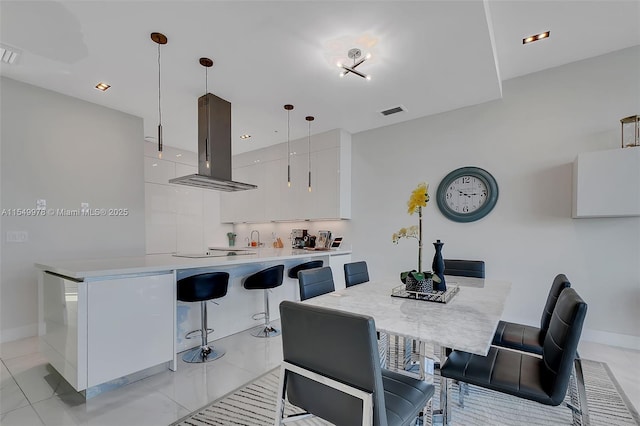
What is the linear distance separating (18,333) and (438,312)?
4.30 meters

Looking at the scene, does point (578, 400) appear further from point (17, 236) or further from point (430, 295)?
point (17, 236)

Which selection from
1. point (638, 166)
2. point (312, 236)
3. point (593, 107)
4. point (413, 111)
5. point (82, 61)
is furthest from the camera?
point (312, 236)

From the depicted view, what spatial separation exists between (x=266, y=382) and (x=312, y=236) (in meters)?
3.25

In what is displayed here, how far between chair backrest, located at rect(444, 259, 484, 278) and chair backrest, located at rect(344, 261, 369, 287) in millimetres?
892

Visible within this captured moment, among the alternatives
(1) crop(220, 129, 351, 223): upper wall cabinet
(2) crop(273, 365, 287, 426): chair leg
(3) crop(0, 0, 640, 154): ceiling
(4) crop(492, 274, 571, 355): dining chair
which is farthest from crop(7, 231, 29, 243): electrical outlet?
(4) crop(492, 274, 571, 355): dining chair

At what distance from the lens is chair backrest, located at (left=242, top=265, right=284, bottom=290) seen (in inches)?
117

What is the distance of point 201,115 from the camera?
131 inches

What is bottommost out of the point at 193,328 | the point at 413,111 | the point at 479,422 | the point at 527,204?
the point at 479,422

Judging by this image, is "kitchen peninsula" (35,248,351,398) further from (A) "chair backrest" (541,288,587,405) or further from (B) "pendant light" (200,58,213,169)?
(A) "chair backrest" (541,288,587,405)

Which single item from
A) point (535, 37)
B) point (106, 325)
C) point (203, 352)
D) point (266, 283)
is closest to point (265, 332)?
point (266, 283)

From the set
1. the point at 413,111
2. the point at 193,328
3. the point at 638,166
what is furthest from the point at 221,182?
the point at 638,166

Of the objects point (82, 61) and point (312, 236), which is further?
point (312, 236)

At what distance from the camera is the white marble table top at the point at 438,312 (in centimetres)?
115

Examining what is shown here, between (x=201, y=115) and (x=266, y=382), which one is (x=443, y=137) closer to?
(x=201, y=115)
